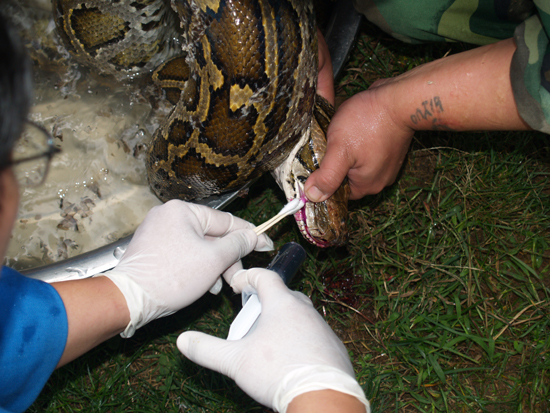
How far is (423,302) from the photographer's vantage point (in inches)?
132

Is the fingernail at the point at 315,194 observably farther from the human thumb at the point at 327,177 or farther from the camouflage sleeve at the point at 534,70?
the camouflage sleeve at the point at 534,70

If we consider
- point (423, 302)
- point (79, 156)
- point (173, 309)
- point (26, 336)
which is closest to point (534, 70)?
point (423, 302)

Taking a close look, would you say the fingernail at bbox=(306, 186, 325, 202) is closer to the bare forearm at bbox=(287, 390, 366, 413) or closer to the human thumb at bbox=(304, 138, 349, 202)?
the human thumb at bbox=(304, 138, 349, 202)

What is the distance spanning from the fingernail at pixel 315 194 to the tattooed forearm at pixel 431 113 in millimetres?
749

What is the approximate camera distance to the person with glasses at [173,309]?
1.89 metres

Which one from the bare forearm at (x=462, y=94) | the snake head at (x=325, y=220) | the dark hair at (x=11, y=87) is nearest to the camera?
the dark hair at (x=11, y=87)

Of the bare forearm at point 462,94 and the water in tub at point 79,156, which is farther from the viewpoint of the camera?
the water in tub at point 79,156

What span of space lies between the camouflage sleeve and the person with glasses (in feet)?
4.87

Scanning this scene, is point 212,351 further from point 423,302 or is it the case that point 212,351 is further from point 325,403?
point 423,302

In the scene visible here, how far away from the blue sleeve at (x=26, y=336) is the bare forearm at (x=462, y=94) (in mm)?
2280

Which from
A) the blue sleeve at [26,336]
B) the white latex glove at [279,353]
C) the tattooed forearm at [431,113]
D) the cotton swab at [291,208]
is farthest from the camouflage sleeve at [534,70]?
the blue sleeve at [26,336]

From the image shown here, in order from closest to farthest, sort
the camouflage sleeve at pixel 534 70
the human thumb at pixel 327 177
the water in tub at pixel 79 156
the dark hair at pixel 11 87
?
1. the dark hair at pixel 11 87
2. the camouflage sleeve at pixel 534 70
3. the human thumb at pixel 327 177
4. the water in tub at pixel 79 156

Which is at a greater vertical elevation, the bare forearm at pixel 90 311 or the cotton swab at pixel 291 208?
the bare forearm at pixel 90 311

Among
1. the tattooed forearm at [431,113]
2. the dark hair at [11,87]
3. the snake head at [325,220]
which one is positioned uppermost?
the dark hair at [11,87]
